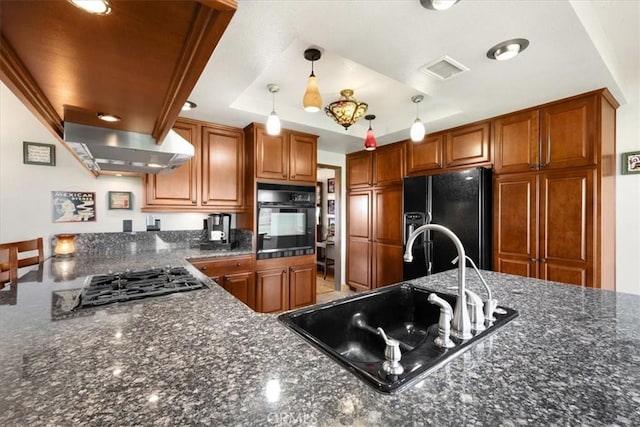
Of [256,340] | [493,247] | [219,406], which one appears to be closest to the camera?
[219,406]

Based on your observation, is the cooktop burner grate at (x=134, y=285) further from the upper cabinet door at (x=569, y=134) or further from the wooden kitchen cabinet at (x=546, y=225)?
the upper cabinet door at (x=569, y=134)

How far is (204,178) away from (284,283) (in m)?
1.42

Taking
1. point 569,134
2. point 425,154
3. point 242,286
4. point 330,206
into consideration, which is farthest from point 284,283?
point 330,206

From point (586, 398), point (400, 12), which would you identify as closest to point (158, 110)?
point (400, 12)

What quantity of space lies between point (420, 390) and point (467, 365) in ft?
0.61

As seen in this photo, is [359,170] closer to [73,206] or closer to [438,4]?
[438,4]

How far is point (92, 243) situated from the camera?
2479 millimetres

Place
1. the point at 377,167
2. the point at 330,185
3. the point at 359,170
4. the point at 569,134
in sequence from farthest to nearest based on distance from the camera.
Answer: the point at 330,185
the point at 359,170
the point at 377,167
the point at 569,134

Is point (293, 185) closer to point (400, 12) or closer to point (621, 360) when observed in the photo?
point (400, 12)

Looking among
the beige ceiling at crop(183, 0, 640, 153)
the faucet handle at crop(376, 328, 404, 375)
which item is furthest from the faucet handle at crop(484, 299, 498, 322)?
the beige ceiling at crop(183, 0, 640, 153)

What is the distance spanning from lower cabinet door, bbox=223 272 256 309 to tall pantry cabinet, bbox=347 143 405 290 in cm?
180

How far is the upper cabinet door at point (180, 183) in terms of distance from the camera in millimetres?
2627

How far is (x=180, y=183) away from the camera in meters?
2.74

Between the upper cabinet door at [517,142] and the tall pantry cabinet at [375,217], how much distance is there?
3.59 feet
